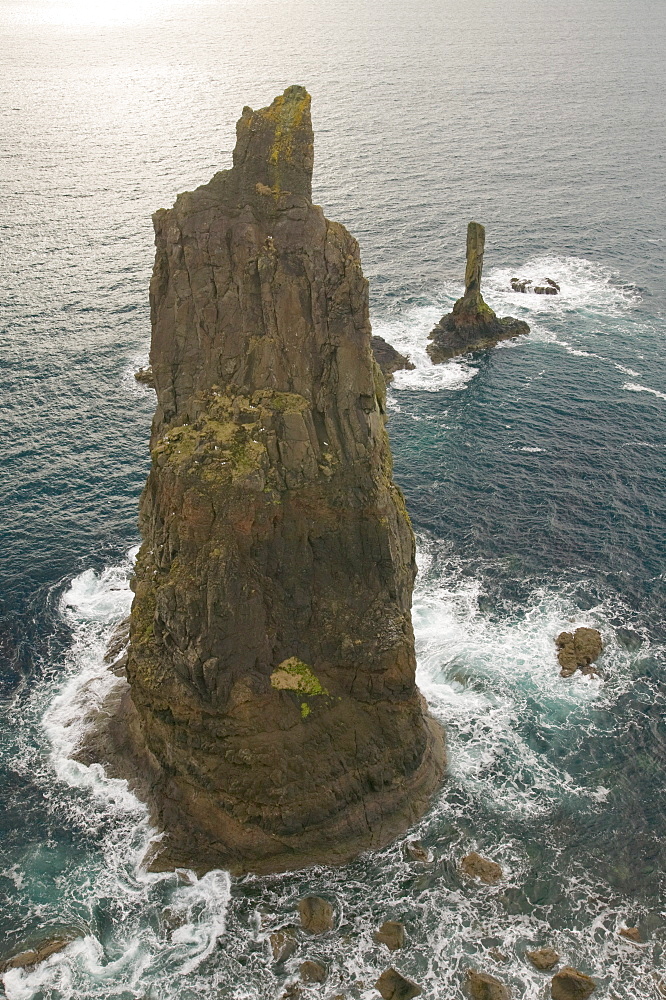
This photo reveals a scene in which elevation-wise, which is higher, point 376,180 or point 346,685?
point 376,180

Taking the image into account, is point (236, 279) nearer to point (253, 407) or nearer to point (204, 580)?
point (253, 407)

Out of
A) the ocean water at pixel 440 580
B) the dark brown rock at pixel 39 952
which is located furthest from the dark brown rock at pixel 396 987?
the dark brown rock at pixel 39 952

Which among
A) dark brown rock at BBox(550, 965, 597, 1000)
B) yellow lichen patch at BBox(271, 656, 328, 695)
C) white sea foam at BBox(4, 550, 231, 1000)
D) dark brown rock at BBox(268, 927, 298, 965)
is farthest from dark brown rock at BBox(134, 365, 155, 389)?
dark brown rock at BBox(550, 965, 597, 1000)

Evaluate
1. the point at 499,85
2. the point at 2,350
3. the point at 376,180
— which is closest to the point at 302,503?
the point at 2,350

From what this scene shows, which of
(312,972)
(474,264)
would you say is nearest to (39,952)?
(312,972)

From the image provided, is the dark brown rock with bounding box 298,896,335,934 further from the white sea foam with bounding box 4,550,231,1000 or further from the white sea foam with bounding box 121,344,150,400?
the white sea foam with bounding box 121,344,150,400

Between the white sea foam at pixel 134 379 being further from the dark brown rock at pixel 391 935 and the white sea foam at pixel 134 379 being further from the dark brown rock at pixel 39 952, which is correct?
the dark brown rock at pixel 391 935

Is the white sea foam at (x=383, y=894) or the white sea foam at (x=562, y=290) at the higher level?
the white sea foam at (x=562, y=290)
